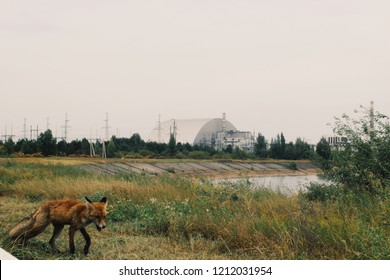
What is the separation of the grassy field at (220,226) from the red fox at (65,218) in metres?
0.22

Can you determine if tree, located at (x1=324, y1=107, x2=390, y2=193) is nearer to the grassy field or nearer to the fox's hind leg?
the grassy field

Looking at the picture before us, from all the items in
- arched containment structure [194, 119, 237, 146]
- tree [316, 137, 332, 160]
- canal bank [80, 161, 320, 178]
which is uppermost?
arched containment structure [194, 119, 237, 146]

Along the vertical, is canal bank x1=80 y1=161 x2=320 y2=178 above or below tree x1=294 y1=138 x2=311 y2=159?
below

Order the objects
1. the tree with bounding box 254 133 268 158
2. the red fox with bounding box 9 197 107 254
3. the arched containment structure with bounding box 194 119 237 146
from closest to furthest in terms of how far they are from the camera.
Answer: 1. the red fox with bounding box 9 197 107 254
2. the tree with bounding box 254 133 268 158
3. the arched containment structure with bounding box 194 119 237 146

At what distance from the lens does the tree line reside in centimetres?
2400

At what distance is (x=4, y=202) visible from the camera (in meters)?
10.7

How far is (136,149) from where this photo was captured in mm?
35750

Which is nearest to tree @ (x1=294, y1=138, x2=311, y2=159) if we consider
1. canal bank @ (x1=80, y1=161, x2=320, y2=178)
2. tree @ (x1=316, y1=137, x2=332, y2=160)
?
tree @ (x1=316, y1=137, x2=332, y2=160)

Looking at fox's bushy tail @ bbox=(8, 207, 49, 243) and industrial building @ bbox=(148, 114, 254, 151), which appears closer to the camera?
fox's bushy tail @ bbox=(8, 207, 49, 243)

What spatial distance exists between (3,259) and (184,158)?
31.1 metres

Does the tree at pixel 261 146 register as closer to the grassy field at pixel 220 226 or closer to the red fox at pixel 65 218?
the grassy field at pixel 220 226

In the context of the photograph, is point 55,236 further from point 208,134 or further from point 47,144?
point 208,134
